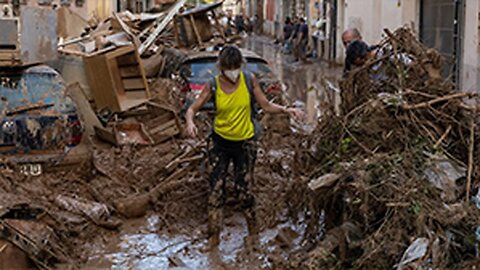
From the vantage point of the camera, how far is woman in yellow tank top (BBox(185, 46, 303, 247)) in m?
6.82

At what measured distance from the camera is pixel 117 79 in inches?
464

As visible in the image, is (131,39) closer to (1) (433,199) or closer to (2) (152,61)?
(2) (152,61)

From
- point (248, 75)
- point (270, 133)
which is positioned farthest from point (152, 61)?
point (248, 75)

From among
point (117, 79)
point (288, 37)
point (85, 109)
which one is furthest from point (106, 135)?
point (288, 37)

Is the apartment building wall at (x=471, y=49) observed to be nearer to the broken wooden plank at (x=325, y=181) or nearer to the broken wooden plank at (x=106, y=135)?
the broken wooden plank at (x=106, y=135)

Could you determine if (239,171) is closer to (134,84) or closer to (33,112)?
(33,112)

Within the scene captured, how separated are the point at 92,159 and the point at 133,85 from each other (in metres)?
3.49

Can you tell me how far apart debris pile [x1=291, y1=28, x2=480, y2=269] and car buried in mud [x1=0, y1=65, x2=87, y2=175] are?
8.91 ft

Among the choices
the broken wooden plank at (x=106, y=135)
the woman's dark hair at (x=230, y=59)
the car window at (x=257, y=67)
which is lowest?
the broken wooden plank at (x=106, y=135)

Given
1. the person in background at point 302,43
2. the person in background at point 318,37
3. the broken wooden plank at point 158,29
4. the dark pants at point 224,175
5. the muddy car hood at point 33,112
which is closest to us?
the dark pants at point 224,175

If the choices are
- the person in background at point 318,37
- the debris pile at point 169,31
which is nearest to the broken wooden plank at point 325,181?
the debris pile at point 169,31

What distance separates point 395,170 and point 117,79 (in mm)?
7029

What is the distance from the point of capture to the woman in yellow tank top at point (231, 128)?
6824 millimetres

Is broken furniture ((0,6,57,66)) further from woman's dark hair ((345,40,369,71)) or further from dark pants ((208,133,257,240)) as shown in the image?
woman's dark hair ((345,40,369,71))
